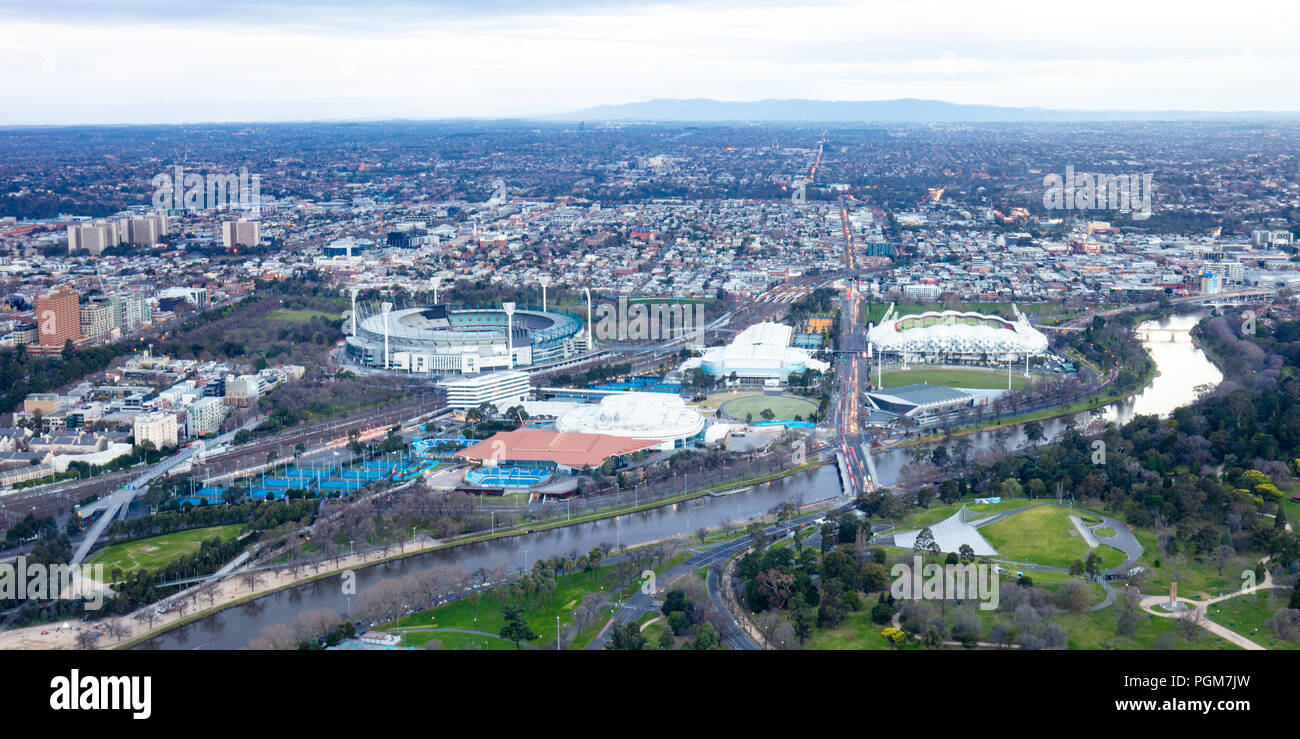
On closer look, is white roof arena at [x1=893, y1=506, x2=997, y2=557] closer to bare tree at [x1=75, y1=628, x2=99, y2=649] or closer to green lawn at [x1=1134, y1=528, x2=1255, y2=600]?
green lawn at [x1=1134, y1=528, x2=1255, y2=600]

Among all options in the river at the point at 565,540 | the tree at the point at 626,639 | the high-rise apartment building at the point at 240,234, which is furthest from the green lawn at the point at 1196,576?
the high-rise apartment building at the point at 240,234

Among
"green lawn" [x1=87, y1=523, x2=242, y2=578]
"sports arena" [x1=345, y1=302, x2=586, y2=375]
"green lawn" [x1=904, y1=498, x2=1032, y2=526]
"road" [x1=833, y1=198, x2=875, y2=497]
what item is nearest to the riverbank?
"road" [x1=833, y1=198, x2=875, y2=497]

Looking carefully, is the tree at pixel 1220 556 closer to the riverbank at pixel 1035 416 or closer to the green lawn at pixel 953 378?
the riverbank at pixel 1035 416

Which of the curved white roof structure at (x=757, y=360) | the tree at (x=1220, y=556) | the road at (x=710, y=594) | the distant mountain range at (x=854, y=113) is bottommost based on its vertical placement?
the road at (x=710, y=594)

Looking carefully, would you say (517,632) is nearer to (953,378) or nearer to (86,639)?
(86,639)

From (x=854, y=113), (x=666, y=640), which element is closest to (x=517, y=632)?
(x=666, y=640)
